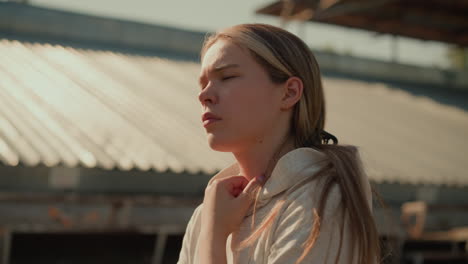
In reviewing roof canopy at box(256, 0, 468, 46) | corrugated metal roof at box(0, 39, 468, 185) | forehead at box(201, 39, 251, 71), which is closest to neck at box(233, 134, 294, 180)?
forehead at box(201, 39, 251, 71)

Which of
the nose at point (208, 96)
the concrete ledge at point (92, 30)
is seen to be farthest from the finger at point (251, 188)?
the concrete ledge at point (92, 30)

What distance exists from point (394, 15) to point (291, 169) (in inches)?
407

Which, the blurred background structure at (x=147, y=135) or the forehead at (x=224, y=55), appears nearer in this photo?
the forehead at (x=224, y=55)

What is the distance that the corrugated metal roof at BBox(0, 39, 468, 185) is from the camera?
6.62 meters

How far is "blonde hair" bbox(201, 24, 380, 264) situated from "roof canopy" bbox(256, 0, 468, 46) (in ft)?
30.3

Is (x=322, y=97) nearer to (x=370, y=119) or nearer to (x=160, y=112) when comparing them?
(x=160, y=112)

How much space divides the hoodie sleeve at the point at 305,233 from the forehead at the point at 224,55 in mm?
364

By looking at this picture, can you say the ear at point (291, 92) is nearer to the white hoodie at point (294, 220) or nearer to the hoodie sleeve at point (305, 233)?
the white hoodie at point (294, 220)

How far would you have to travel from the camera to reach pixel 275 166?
1.73 metres

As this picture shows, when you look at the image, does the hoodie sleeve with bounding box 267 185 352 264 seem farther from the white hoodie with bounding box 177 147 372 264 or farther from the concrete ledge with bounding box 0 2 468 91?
the concrete ledge with bounding box 0 2 468 91

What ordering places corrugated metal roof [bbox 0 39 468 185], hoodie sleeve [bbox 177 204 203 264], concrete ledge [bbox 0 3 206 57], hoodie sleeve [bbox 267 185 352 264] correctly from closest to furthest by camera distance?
1. hoodie sleeve [bbox 267 185 352 264]
2. hoodie sleeve [bbox 177 204 203 264]
3. corrugated metal roof [bbox 0 39 468 185]
4. concrete ledge [bbox 0 3 206 57]

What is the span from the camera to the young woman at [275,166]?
162 cm

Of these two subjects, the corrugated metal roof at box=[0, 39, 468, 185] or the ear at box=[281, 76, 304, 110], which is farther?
the corrugated metal roof at box=[0, 39, 468, 185]

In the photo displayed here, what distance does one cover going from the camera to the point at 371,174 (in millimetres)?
7898
